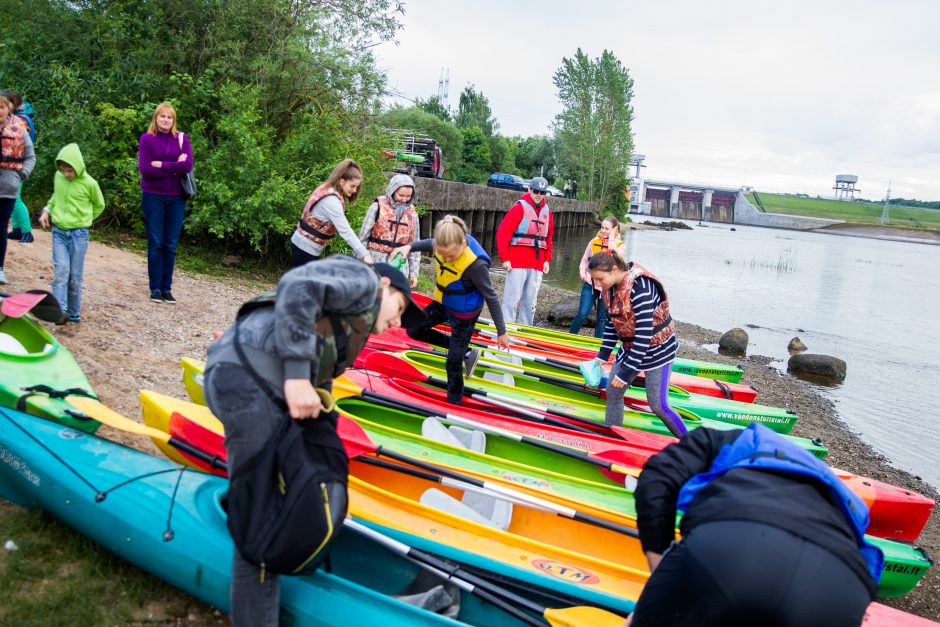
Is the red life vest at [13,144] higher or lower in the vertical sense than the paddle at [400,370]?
higher

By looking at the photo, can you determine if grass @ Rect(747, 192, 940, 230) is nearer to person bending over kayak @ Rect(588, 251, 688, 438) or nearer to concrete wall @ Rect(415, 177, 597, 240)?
concrete wall @ Rect(415, 177, 597, 240)

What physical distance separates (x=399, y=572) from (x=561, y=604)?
2.71 ft

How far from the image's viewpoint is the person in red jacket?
8742mm

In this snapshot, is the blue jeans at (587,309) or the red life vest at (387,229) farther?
the blue jeans at (587,309)

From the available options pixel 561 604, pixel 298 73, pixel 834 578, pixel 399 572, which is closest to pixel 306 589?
pixel 399 572

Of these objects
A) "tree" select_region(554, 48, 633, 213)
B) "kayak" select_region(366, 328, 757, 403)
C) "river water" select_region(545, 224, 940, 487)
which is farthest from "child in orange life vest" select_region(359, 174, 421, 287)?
"tree" select_region(554, 48, 633, 213)

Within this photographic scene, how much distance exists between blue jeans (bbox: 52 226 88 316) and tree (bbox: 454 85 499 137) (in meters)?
64.3

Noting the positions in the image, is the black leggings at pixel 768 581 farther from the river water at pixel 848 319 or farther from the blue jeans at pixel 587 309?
the blue jeans at pixel 587 309

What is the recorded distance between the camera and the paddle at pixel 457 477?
3.82m

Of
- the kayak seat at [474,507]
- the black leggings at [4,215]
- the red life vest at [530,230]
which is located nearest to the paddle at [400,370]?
the kayak seat at [474,507]

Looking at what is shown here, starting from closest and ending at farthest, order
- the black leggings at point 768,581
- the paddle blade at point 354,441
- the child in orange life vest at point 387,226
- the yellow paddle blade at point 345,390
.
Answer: the black leggings at point 768,581 < the paddle blade at point 354,441 < the yellow paddle blade at point 345,390 < the child in orange life vest at point 387,226

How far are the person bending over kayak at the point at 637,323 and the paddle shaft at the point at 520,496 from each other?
5.69 ft

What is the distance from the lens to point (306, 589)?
2.82 metres

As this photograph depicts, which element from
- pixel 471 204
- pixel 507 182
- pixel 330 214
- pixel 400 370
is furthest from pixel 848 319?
pixel 507 182
